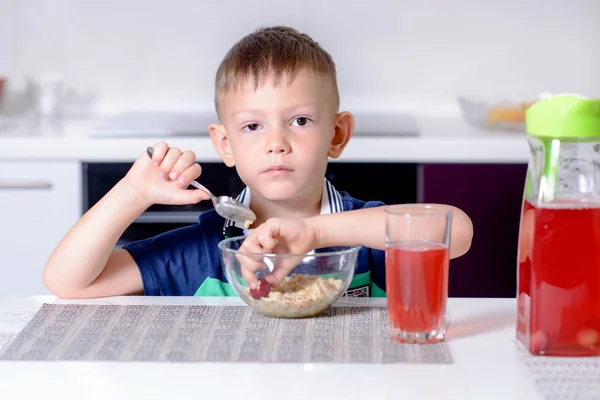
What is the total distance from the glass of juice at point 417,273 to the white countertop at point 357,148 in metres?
1.46

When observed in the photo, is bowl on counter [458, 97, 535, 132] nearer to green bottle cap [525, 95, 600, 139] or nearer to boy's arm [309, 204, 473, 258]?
boy's arm [309, 204, 473, 258]

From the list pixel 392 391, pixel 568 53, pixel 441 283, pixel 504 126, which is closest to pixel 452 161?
pixel 504 126

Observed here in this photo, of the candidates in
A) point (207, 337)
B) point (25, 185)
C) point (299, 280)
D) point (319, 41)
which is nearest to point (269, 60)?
point (299, 280)

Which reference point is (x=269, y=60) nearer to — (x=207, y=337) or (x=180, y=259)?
(x=180, y=259)

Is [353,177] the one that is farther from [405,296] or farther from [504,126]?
[405,296]

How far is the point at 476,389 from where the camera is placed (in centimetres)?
84

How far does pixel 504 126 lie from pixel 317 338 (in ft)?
5.82

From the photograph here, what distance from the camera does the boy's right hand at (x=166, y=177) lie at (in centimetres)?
128

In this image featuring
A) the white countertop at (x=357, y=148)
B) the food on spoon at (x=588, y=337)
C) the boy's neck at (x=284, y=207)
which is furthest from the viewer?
the white countertop at (x=357, y=148)

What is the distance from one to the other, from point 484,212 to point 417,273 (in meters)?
1.62

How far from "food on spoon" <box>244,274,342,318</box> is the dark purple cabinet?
56.1 inches

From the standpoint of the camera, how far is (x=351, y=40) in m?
2.98

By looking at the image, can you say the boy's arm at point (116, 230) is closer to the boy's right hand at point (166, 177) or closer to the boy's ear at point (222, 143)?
the boy's right hand at point (166, 177)

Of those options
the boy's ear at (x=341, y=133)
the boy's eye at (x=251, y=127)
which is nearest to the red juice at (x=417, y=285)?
the boy's eye at (x=251, y=127)
